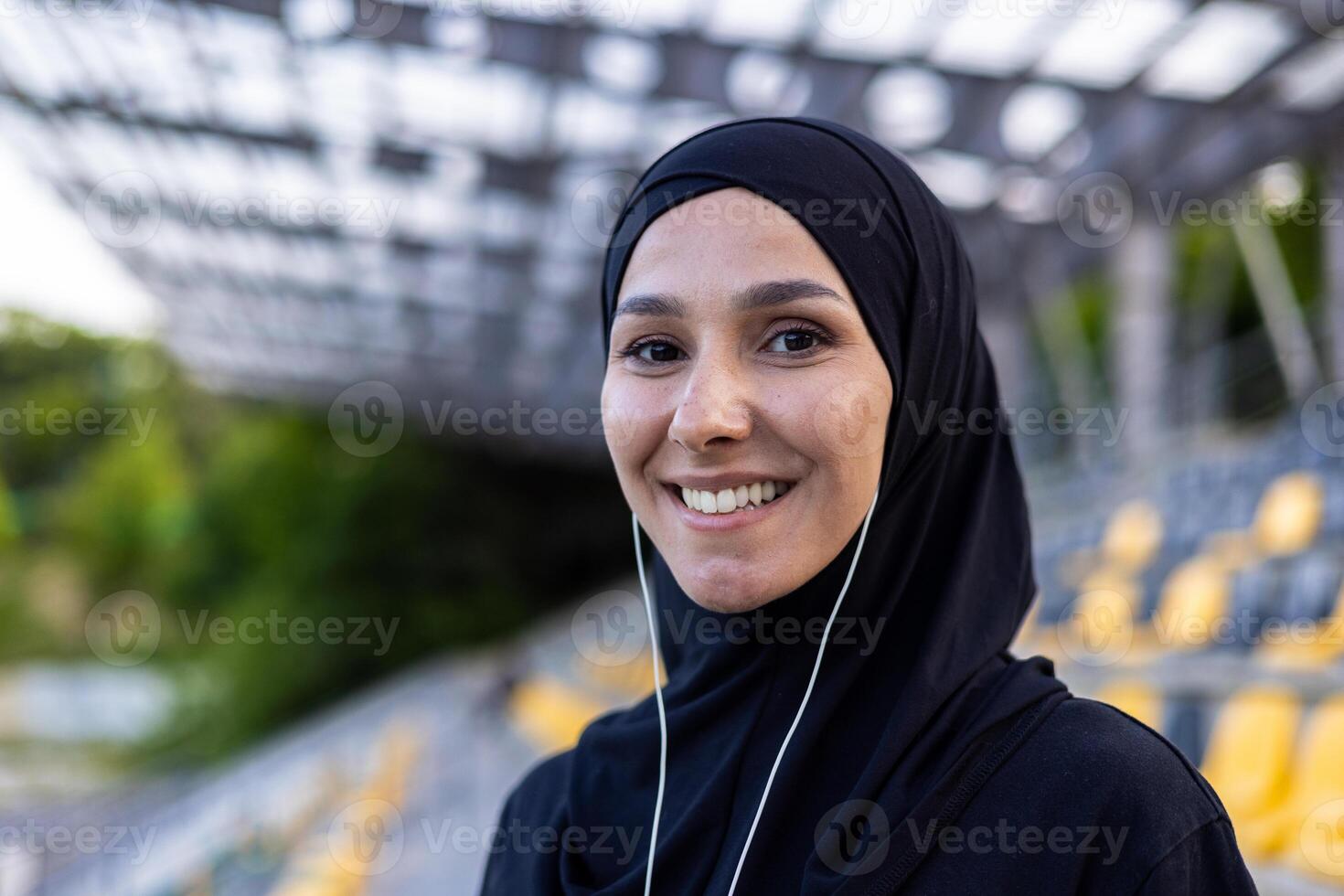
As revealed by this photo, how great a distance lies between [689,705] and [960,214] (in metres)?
12.1

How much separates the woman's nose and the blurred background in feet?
1.09

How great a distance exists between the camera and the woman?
39.5 inches

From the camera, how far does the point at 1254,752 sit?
3615 millimetres

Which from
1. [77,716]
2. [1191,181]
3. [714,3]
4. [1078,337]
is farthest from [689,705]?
[77,716]

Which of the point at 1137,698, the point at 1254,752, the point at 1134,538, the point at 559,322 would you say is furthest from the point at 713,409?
the point at 559,322

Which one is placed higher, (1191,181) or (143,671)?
(143,671)

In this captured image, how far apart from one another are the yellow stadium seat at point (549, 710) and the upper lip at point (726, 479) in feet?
20.4

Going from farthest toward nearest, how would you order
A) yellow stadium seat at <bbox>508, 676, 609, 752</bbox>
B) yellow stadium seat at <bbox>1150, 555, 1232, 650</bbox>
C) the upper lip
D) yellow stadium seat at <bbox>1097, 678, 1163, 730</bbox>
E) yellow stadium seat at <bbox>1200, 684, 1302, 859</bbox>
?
yellow stadium seat at <bbox>508, 676, 609, 752</bbox> → yellow stadium seat at <bbox>1150, 555, 1232, 650</bbox> → yellow stadium seat at <bbox>1097, 678, 1163, 730</bbox> → yellow stadium seat at <bbox>1200, 684, 1302, 859</bbox> → the upper lip

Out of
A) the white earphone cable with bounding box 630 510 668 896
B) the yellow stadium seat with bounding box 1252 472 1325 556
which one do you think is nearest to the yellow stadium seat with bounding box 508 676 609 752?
the yellow stadium seat with bounding box 1252 472 1325 556

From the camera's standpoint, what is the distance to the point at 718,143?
118 cm

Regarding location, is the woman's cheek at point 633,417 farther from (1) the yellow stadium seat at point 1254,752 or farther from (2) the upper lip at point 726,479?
(1) the yellow stadium seat at point 1254,752

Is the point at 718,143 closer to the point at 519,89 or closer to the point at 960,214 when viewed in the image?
the point at 519,89

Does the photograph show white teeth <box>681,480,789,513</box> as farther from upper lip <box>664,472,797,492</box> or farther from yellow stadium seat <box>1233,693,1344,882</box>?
yellow stadium seat <box>1233,693,1344,882</box>

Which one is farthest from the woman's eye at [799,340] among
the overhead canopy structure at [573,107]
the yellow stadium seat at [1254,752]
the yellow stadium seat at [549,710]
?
the overhead canopy structure at [573,107]
